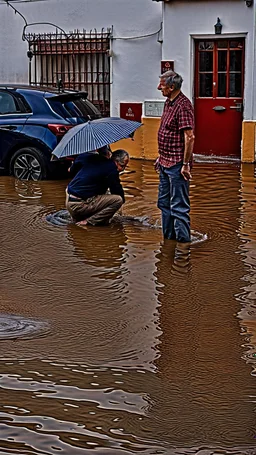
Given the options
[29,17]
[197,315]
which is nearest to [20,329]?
[197,315]

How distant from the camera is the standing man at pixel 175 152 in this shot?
8242 mm

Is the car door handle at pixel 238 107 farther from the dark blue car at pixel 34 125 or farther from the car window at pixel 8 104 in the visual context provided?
the car window at pixel 8 104

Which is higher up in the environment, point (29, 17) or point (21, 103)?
point (29, 17)

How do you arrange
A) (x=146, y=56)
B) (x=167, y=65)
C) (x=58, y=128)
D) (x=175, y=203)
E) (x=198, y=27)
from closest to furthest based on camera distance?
1. (x=175, y=203)
2. (x=58, y=128)
3. (x=198, y=27)
4. (x=167, y=65)
5. (x=146, y=56)

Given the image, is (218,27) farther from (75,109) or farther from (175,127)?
(175,127)

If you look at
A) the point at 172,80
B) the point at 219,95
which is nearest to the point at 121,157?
the point at 172,80

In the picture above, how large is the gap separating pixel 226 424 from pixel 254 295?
8.10 ft

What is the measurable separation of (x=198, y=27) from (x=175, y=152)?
7393 millimetres

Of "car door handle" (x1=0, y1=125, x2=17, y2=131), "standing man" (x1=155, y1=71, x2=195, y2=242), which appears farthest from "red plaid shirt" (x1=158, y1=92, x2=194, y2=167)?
"car door handle" (x1=0, y1=125, x2=17, y2=131)

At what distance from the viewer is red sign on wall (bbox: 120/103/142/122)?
16297 mm

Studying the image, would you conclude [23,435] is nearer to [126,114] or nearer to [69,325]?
[69,325]

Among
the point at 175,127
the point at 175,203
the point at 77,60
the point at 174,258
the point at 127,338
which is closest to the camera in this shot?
the point at 127,338

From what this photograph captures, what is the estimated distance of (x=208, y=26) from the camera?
49.4ft

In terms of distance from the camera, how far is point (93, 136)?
920 cm
